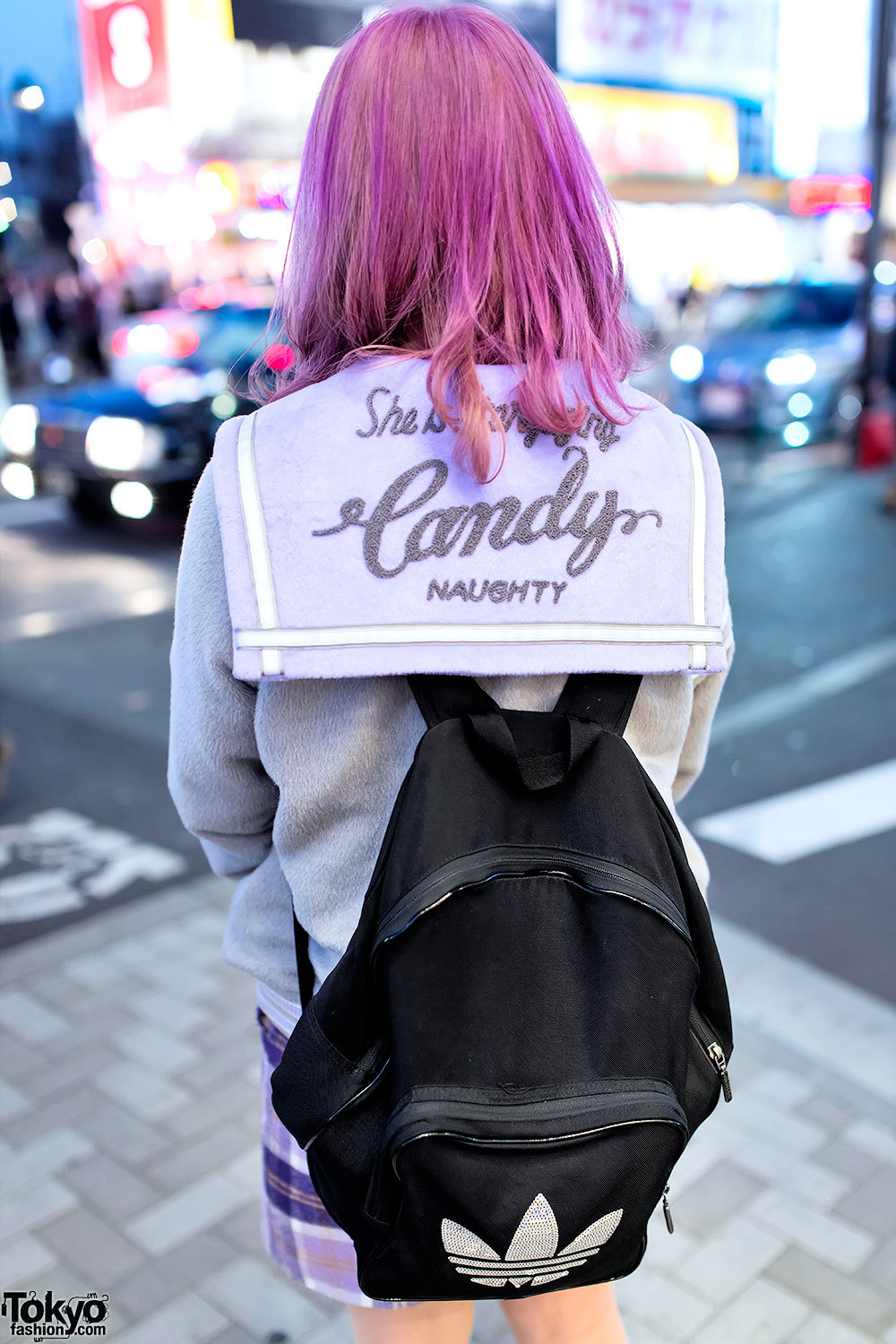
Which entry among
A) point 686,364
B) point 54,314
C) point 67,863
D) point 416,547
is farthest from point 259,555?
point 54,314

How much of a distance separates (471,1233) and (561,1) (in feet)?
63.0

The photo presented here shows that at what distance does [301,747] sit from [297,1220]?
685 millimetres

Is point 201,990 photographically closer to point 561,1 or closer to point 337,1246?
point 337,1246

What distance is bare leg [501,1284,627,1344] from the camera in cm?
150

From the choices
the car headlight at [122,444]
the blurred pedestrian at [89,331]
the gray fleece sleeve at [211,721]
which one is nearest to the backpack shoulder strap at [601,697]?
the gray fleece sleeve at [211,721]

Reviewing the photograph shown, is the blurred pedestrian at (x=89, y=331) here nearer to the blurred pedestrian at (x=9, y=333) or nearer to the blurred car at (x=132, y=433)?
the blurred pedestrian at (x=9, y=333)

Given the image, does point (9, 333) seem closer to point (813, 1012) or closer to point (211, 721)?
point (813, 1012)

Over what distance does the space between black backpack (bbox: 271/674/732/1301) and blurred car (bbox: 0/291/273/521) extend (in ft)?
26.0

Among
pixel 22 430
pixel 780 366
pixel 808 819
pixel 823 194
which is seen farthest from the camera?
pixel 823 194

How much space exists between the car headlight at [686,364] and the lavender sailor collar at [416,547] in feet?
38.2

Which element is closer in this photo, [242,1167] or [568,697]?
[568,697]

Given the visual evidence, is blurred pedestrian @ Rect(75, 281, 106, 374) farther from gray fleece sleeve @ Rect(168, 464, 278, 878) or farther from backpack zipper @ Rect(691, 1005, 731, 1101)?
backpack zipper @ Rect(691, 1005, 731, 1101)

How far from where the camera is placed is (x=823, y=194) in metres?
28.4

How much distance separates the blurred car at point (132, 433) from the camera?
9.23 metres
